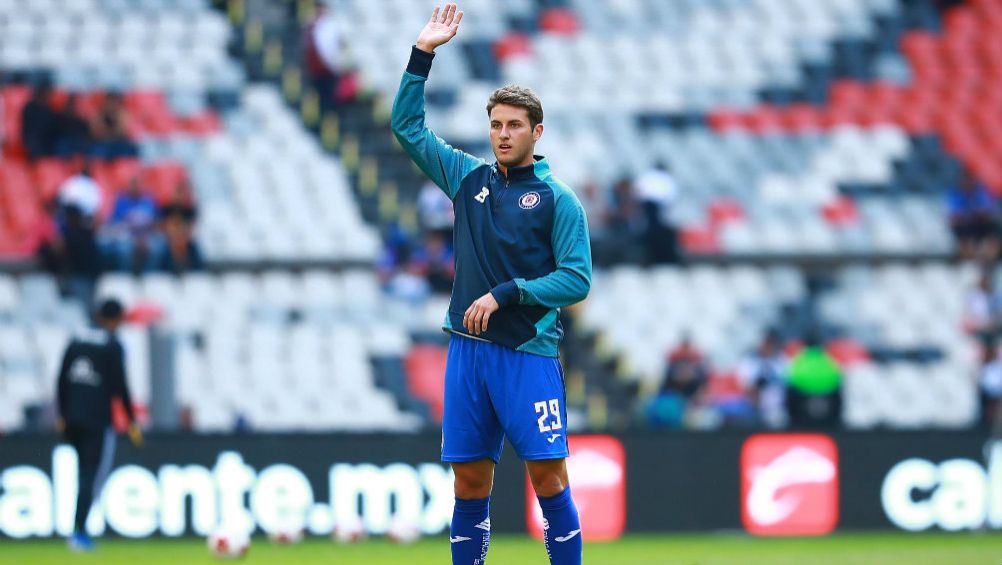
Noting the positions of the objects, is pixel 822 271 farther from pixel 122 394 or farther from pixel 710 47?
pixel 122 394

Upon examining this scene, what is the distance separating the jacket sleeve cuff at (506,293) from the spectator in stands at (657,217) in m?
10.7

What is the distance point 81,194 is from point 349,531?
5.36m

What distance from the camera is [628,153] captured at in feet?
61.3

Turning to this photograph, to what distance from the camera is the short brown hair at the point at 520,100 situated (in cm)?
617

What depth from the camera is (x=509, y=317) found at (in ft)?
20.4

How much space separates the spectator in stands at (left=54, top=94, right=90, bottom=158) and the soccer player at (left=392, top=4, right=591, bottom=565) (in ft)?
38.0

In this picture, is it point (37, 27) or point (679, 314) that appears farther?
point (37, 27)

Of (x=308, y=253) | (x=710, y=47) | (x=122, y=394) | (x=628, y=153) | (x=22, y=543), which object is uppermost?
(x=710, y=47)

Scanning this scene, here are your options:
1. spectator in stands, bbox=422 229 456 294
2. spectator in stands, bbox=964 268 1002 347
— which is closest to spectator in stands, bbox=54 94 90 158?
spectator in stands, bbox=422 229 456 294

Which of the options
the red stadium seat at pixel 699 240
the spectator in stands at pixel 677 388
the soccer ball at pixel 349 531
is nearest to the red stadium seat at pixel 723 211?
the red stadium seat at pixel 699 240

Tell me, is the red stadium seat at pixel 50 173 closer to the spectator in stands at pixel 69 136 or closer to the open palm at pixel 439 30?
the spectator in stands at pixel 69 136

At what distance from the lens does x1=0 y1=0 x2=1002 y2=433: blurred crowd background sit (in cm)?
1498

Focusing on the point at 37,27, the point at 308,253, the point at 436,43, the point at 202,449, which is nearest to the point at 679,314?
the point at 308,253

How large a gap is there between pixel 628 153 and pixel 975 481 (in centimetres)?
723
